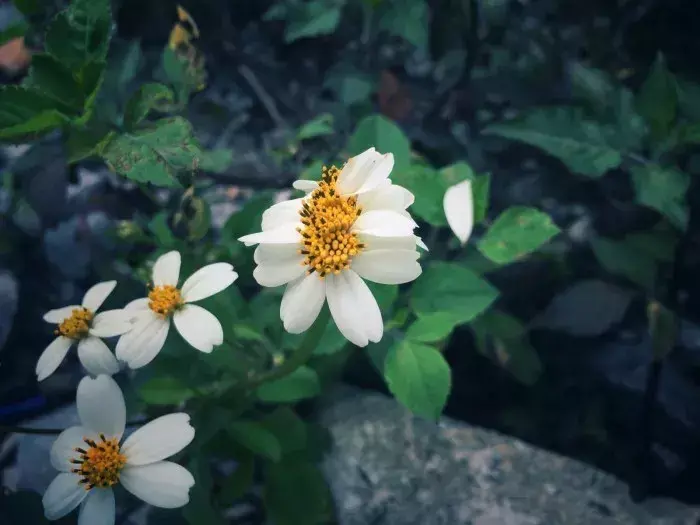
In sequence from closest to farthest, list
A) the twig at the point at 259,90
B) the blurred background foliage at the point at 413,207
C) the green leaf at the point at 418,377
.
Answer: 1. the green leaf at the point at 418,377
2. the blurred background foliage at the point at 413,207
3. the twig at the point at 259,90

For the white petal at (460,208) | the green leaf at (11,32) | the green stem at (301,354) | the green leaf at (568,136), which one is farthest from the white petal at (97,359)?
the green leaf at (568,136)

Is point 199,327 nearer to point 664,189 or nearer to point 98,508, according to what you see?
point 98,508

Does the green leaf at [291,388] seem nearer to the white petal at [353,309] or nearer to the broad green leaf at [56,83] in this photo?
the white petal at [353,309]

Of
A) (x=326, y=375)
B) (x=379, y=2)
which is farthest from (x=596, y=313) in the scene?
(x=379, y=2)

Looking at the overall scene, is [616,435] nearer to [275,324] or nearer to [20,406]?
[275,324]

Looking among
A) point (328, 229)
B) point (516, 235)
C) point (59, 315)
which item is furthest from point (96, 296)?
point (516, 235)
